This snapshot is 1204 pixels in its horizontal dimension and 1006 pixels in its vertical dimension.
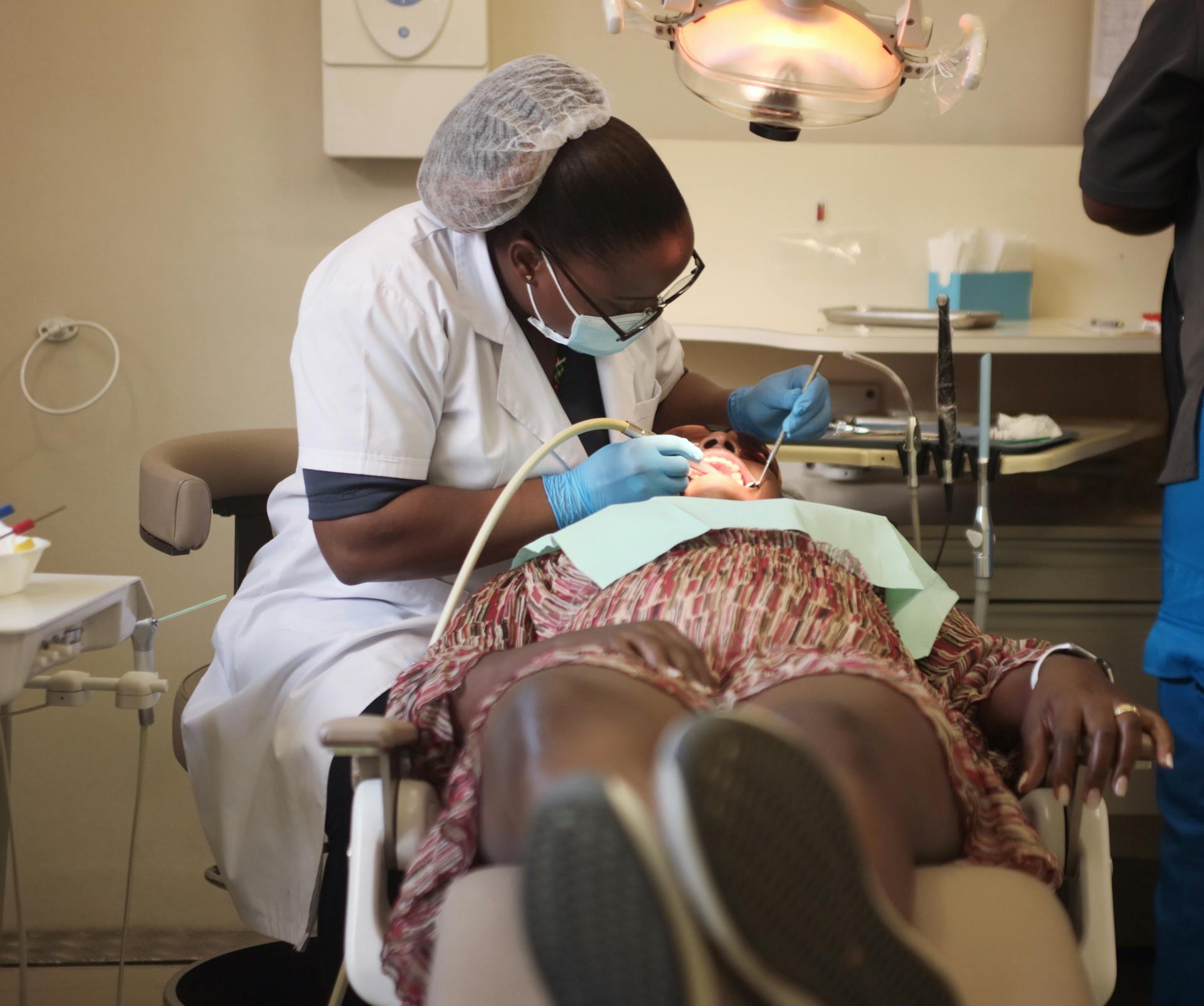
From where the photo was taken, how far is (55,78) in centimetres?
242

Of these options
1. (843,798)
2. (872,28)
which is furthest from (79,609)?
(872,28)

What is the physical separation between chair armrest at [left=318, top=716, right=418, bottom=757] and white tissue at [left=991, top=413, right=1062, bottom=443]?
1360mm

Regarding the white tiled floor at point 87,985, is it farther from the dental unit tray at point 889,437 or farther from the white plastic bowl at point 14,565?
the dental unit tray at point 889,437

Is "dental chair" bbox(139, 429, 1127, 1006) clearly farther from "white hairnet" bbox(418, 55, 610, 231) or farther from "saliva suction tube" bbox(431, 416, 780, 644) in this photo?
"white hairnet" bbox(418, 55, 610, 231)

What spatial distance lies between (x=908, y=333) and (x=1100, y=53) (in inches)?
36.6

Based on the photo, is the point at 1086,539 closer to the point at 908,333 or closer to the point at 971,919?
the point at 908,333

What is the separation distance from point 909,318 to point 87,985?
1.94 metres

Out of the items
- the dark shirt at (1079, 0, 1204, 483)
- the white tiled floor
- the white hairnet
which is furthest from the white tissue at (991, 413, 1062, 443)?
the white tiled floor

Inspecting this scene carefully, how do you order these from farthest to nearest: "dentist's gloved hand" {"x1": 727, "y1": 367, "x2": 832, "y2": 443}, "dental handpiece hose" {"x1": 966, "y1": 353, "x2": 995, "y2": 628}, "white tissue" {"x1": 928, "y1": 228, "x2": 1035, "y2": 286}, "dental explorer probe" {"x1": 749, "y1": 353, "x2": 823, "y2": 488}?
1. "white tissue" {"x1": 928, "y1": 228, "x2": 1035, "y2": 286}
2. "dental handpiece hose" {"x1": 966, "y1": 353, "x2": 995, "y2": 628}
3. "dentist's gloved hand" {"x1": 727, "y1": 367, "x2": 832, "y2": 443}
4. "dental explorer probe" {"x1": 749, "y1": 353, "x2": 823, "y2": 488}

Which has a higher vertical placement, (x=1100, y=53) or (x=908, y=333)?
(x=1100, y=53)

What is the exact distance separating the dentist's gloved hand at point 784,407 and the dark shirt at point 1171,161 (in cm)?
46

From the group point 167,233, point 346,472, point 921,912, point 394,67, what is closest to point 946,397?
point 346,472

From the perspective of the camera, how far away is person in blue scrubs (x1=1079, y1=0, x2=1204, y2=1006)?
151 centimetres

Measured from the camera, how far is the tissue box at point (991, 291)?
2398mm
